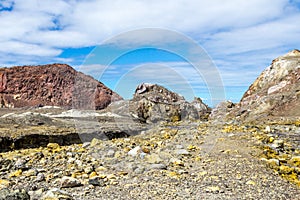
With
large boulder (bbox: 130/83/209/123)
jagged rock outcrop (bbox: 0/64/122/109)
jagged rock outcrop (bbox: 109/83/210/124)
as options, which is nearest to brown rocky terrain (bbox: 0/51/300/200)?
jagged rock outcrop (bbox: 109/83/210/124)

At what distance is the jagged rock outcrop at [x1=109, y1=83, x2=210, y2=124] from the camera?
17859mm

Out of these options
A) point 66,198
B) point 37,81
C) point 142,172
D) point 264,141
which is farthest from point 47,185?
point 37,81

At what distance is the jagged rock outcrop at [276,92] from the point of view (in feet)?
48.0

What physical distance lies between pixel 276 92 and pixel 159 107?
686cm

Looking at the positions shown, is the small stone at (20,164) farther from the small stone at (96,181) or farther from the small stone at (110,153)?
the small stone at (96,181)

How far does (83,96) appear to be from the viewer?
955 inches

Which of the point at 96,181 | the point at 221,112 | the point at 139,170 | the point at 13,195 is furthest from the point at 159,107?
the point at 13,195

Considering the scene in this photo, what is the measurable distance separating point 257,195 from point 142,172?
6.99 feet

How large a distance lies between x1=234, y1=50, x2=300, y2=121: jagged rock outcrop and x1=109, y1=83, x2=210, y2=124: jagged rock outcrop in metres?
3.11

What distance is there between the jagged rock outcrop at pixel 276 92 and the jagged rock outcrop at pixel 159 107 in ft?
10.2

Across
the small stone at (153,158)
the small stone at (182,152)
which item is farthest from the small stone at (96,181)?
the small stone at (182,152)

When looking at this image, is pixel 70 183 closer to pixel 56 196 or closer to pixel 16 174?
pixel 56 196

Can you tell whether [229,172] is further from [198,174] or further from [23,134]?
[23,134]

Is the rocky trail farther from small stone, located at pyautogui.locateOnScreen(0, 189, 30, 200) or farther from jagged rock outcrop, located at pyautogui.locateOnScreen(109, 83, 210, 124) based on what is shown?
jagged rock outcrop, located at pyautogui.locateOnScreen(109, 83, 210, 124)
